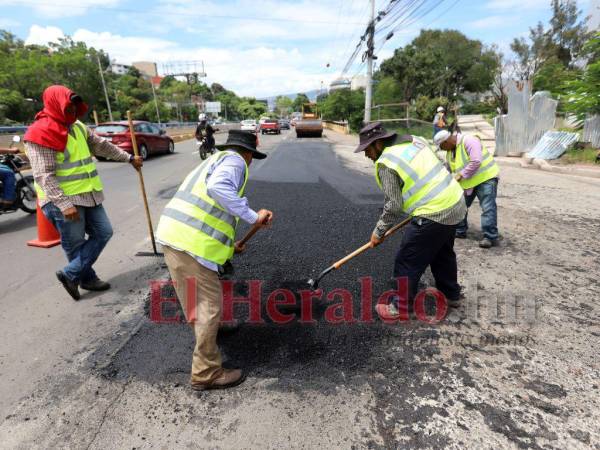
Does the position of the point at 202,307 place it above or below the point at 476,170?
below

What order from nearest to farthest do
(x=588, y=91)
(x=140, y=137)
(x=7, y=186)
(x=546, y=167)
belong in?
(x=7, y=186), (x=546, y=167), (x=588, y=91), (x=140, y=137)

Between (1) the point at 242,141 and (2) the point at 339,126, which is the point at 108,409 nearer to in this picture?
(1) the point at 242,141

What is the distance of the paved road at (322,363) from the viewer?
169cm

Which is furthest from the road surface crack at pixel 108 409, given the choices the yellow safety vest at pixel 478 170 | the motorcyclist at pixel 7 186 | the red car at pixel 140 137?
the red car at pixel 140 137

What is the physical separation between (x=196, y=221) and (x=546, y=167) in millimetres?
9718

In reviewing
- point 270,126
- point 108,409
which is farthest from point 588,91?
point 270,126

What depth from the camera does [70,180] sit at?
2.70 metres

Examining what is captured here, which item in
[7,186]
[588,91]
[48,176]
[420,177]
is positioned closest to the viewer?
[420,177]

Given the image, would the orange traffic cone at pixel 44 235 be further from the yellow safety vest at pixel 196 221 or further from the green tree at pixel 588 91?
the green tree at pixel 588 91

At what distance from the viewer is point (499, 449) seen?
1.58m

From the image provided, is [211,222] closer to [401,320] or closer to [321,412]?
[321,412]

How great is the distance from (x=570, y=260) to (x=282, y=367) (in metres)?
3.28

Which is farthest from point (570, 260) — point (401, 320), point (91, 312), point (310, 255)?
point (91, 312)

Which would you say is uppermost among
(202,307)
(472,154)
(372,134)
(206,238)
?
(372,134)
